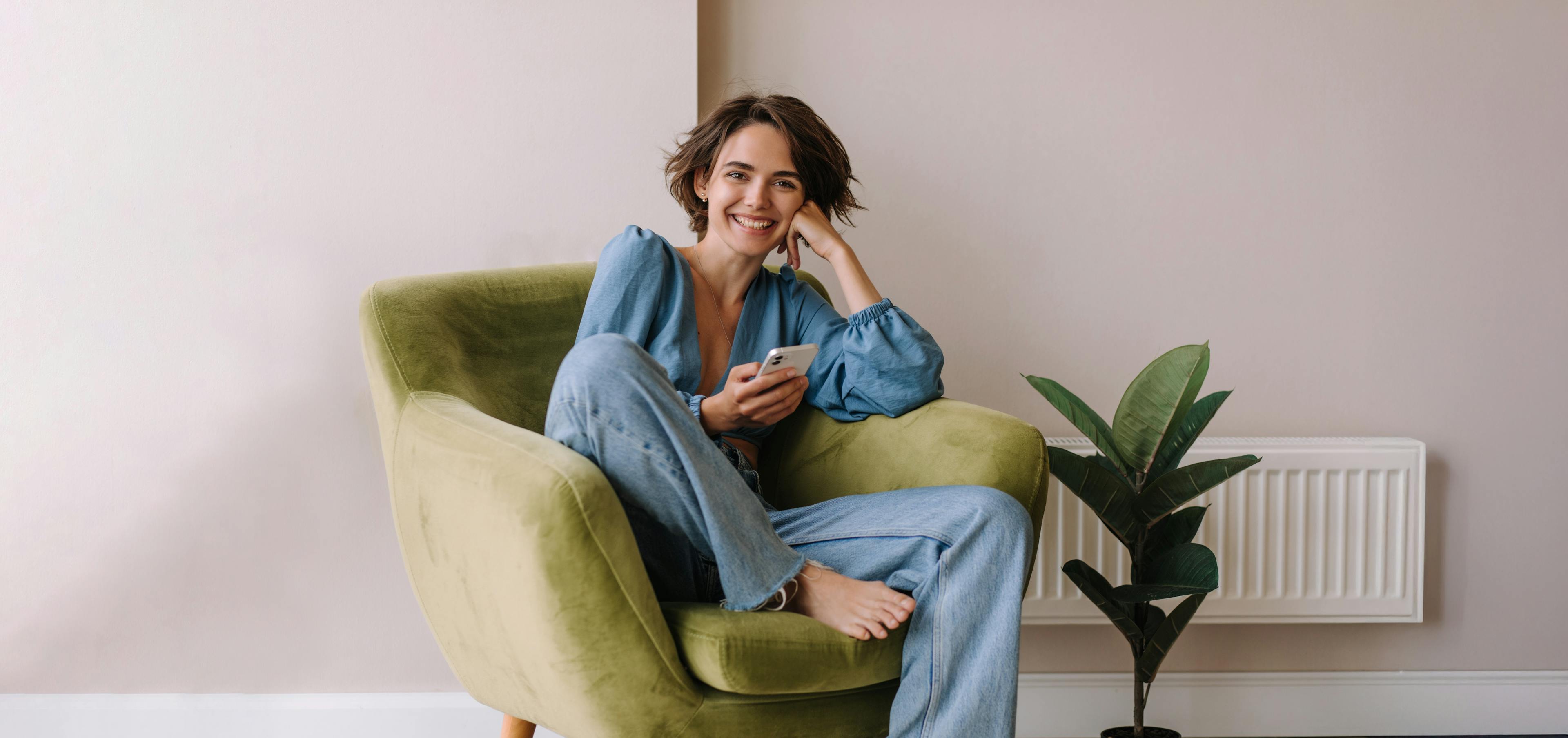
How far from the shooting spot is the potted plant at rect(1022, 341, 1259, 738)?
1475 millimetres

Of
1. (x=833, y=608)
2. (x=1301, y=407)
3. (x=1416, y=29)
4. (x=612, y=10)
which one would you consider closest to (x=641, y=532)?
(x=833, y=608)

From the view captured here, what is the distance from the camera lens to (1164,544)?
1.59m

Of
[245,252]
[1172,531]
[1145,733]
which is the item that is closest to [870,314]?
[1172,531]

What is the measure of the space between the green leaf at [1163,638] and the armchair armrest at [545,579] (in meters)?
0.87

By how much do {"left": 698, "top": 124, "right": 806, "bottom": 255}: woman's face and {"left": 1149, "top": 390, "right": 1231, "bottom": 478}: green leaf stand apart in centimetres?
70

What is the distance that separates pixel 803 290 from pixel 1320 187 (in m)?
1.16

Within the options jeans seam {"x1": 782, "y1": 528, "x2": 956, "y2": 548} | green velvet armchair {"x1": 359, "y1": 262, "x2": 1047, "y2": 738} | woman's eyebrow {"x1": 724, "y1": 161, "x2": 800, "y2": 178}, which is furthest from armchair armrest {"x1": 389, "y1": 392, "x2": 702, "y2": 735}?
woman's eyebrow {"x1": 724, "y1": 161, "x2": 800, "y2": 178}

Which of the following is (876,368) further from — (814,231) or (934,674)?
(934,674)

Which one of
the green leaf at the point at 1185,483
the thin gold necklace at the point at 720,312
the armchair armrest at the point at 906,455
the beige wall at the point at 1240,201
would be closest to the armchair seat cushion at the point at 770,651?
the armchair armrest at the point at 906,455

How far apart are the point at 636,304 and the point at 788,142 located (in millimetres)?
355

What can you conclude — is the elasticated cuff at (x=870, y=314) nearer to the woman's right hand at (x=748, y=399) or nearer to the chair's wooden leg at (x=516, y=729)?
the woman's right hand at (x=748, y=399)

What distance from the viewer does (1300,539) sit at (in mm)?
1881

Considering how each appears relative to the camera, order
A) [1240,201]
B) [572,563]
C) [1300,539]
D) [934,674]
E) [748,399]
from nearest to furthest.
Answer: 1. [572,563]
2. [934,674]
3. [748,399]
4. [1300,539]
5. [1240,201]

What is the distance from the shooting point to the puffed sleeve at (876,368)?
1440mm
